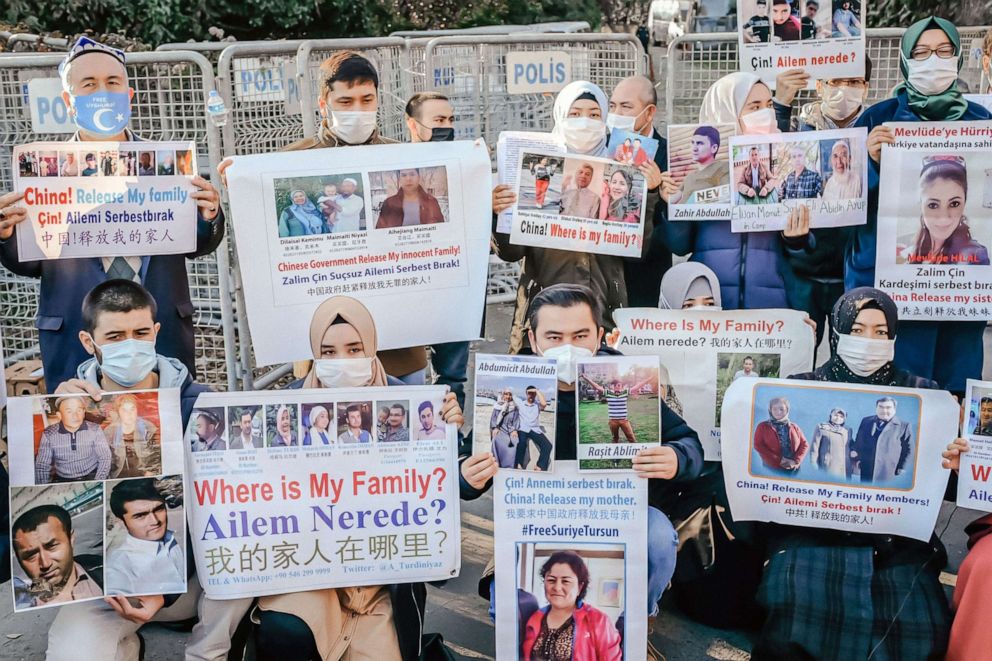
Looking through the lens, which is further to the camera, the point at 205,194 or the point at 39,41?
the point at 39,41

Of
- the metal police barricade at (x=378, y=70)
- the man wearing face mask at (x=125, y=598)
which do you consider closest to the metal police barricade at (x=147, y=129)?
the metal police barricade at (x=378, y=70)

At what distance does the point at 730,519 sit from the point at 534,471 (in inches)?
38.5

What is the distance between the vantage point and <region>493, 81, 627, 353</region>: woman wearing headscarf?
4562 mm

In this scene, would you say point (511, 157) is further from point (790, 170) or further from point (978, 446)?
point (978, 446)

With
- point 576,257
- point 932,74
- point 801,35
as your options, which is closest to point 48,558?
point 576,257

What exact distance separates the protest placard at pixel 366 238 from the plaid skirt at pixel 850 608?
5.12ft

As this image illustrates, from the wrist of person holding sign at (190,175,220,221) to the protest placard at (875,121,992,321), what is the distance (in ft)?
8.59

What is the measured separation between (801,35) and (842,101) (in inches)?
47.6

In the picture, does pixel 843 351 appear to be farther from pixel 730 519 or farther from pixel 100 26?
pixel 100 26

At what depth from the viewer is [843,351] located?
12.1 feet

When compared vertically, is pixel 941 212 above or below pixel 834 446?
above

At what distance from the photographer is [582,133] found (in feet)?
15.0

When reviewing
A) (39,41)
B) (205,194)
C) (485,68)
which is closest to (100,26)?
(39,41)

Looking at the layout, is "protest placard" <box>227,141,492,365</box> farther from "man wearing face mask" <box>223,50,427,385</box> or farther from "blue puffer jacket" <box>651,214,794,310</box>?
"blue puffer jacket" <box>651,214,794,310</box>
